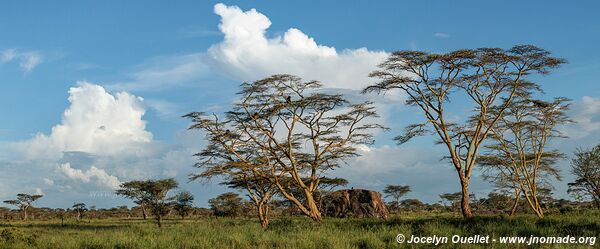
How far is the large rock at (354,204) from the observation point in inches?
1688

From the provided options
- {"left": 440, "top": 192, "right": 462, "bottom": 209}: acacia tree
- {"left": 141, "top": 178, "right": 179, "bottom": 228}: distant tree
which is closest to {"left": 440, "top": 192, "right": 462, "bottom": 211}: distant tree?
{"left": 440, "top": 192, "right": 462, "bottom": 209}: acacia tree

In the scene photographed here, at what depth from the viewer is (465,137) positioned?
82.3 feet

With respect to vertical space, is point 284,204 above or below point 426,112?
below

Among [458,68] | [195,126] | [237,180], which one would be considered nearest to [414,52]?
[458,68]

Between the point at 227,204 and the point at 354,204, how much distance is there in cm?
A: 2809

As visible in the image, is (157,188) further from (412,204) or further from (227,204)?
(412,204)

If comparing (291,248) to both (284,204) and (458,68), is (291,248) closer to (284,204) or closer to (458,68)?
(458,68)

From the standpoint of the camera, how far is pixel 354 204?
44188mm

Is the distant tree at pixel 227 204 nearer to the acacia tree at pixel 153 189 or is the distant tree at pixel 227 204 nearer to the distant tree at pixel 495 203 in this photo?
the acacia tree at pixel 153 189

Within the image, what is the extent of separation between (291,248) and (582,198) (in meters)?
37.2

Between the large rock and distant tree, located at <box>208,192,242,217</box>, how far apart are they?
22.6 m

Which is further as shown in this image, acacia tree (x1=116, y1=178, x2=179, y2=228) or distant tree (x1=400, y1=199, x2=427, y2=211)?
distant tree (x1=400, y1=199, x2=427, y2=211)

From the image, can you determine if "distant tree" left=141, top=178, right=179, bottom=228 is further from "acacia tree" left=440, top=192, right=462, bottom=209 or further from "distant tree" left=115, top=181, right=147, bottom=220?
"acacia tree" left=440, top=192, right=462, bottom=209

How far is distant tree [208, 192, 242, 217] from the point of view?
215ft
